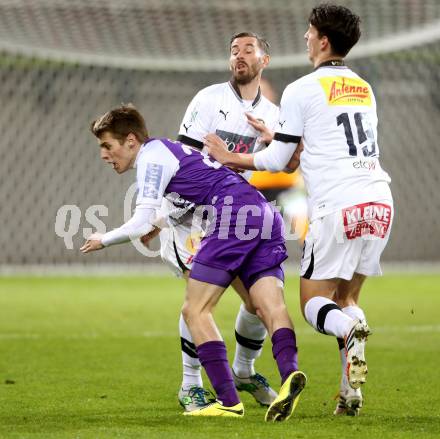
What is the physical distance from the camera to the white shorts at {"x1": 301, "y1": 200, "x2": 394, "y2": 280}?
17.4ft

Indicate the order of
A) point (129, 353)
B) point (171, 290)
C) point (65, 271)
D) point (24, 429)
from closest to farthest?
point (24, 429)
point (129, 353)
point (171, 290)
point (65, 271)

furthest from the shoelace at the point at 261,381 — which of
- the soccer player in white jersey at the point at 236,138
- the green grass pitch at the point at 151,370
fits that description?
the green grass pitch at the point at 151,370

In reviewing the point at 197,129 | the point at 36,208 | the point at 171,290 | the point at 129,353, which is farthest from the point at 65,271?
the point at 197,129

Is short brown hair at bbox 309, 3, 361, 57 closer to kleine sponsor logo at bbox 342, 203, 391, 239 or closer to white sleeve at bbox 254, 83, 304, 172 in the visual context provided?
white sleeve at bbox 254, 83, 304, 172

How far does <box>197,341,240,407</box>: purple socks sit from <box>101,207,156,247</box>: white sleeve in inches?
26.2

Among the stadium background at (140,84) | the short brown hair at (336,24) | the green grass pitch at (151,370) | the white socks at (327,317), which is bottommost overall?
the green grass pitch at (151,370)

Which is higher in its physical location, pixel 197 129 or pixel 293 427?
pixel 197 129

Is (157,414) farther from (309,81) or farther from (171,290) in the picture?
(171,290)

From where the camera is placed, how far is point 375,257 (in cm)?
540

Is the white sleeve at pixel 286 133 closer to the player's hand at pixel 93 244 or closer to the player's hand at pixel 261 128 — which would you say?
the player's hand at pixel 261 128

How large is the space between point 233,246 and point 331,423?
101 centimetres

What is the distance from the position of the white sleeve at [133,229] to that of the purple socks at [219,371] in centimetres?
67

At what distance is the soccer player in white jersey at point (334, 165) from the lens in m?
5.30

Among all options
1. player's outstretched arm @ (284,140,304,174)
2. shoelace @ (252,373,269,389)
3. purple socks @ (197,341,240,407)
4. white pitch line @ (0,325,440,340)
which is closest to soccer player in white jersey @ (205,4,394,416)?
player's outstretched arm @ (284,140,304,174)
